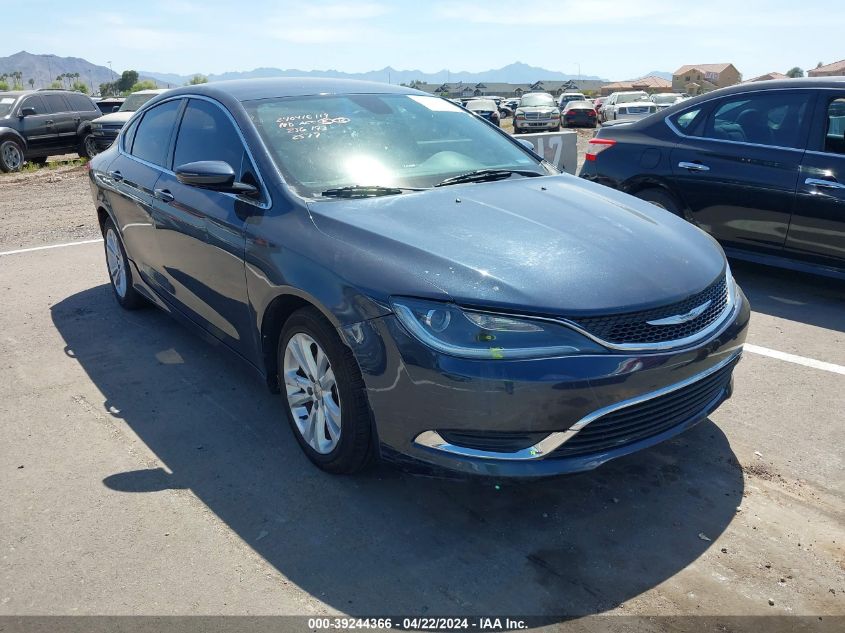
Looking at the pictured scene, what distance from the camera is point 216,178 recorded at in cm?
367

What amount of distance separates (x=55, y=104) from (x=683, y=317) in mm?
17523

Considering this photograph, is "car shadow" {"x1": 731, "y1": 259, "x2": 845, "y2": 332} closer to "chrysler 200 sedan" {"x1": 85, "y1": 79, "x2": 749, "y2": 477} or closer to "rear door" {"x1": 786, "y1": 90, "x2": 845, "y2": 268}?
"rear door" {"x1": 786, "y1": 90, "x2": 845, "y2": 268}

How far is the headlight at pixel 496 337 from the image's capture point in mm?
2703

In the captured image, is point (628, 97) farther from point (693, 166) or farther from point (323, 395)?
point (323, 395)

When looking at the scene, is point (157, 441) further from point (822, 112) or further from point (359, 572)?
point (822, 112)

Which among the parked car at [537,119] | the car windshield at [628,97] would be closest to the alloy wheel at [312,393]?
the parked car at [537,119]

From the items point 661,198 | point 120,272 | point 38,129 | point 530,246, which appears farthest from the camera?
point 38,129

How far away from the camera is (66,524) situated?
3.18m

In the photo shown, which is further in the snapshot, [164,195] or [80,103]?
[80,103]

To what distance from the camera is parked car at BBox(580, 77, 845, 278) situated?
5598 mm

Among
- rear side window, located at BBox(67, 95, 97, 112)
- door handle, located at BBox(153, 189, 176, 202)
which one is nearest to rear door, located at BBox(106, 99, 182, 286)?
door handle, located at BBox(153, 189, 176, 202)

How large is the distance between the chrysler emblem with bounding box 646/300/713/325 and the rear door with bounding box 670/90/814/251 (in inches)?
125

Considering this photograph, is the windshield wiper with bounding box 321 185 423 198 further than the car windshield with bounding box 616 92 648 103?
No

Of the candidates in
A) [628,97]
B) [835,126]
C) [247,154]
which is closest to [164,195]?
[247,154]
